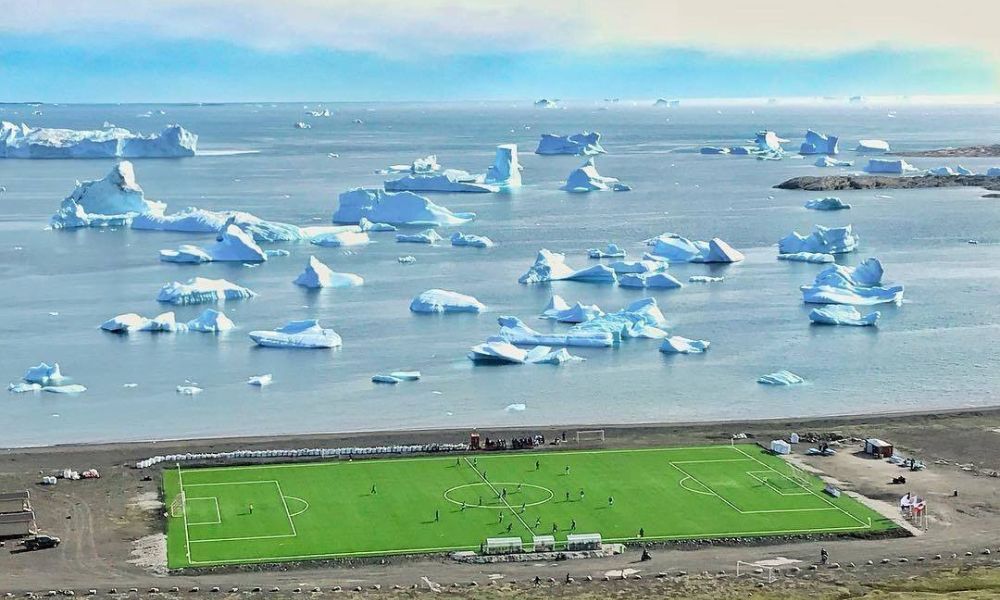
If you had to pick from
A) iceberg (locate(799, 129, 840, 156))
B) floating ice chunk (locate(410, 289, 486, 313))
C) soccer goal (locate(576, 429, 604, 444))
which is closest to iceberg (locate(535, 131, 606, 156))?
iceberg (locate(799, 129, 840, 156))

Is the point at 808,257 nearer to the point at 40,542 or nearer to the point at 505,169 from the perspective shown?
the point at 505,169

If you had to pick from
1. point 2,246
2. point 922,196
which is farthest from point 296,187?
point 922,196

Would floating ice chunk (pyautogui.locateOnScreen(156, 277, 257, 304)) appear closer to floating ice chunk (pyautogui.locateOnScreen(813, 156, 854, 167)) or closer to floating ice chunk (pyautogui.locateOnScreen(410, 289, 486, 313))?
floating ice chunk (pyautogui.locateOnScreen(410, 289, 486, 313))

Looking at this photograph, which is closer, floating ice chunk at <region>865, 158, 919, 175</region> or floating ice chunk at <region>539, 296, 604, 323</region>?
floating ice chunk at <region>539, 296, 604, 323</region>

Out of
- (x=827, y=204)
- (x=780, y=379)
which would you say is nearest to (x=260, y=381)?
(x=780, y=379)

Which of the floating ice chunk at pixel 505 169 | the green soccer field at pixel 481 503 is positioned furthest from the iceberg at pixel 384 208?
the green soccer field at pixel 481 503

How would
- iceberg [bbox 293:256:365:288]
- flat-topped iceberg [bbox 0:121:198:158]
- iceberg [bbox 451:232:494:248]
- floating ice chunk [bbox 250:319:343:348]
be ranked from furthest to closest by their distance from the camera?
flat-topped iceberg [bbox 0:121:198:158] < iceberg [bbox 451:232:494:248] < iceberg [bbox 293:256:365:288] < floating ice chunk [bbox 250:319:343:348]

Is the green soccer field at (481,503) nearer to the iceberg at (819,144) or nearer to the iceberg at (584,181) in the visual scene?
the iceberg at (584,181)
